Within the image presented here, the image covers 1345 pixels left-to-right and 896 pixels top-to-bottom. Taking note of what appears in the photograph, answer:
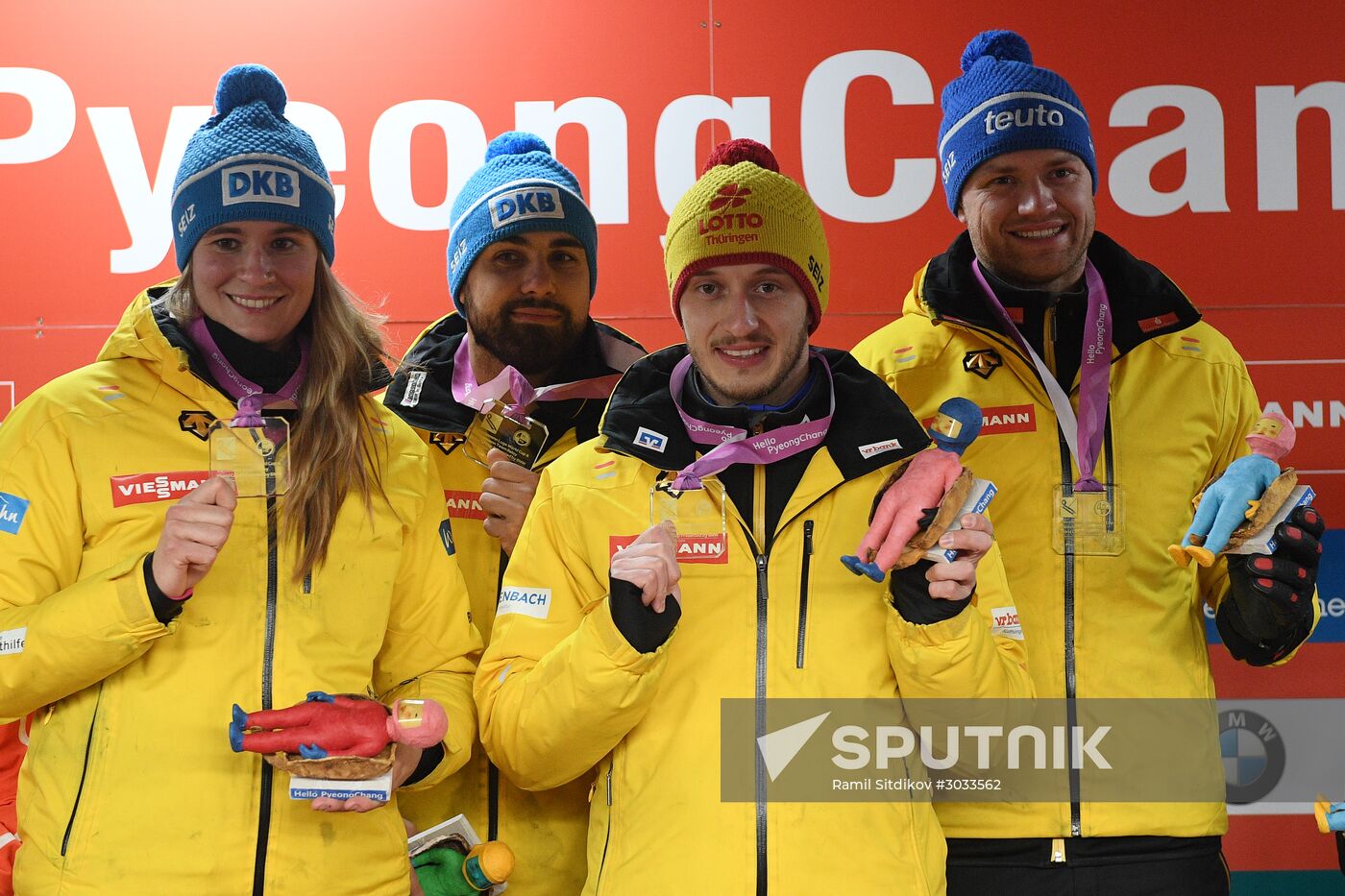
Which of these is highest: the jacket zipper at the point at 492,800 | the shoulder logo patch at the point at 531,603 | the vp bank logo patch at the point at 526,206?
the vp bank logo patch at the point at 526,206

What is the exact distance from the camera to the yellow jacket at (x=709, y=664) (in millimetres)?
1863

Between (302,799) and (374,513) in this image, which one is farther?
(374,513)

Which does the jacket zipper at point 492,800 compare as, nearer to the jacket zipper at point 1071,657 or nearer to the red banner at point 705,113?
the jacket zipper at point 1071,657

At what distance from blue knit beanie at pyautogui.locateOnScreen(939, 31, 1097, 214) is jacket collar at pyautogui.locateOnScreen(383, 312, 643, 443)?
0.73m

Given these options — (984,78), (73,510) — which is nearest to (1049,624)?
(984,78)

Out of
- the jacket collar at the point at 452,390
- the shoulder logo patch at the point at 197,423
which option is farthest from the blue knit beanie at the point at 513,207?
the shoulder logo patch at the point at 197,423

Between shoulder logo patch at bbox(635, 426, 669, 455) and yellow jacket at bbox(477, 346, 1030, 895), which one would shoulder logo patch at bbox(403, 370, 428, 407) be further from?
shoulder logo patch at bbox(635, 426, 669, 455)

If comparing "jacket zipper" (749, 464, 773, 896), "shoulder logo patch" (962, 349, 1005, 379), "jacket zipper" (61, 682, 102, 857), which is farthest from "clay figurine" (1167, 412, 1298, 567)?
"jacket zipper" (61, 682, 102, 857)

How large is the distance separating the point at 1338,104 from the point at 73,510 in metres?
2.85

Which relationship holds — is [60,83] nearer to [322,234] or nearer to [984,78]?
[322,234]

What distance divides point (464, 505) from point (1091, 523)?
3.69ft

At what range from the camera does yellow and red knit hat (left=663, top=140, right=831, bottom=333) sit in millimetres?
2131

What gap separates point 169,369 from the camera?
203cm

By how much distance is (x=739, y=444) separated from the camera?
2006 mm
